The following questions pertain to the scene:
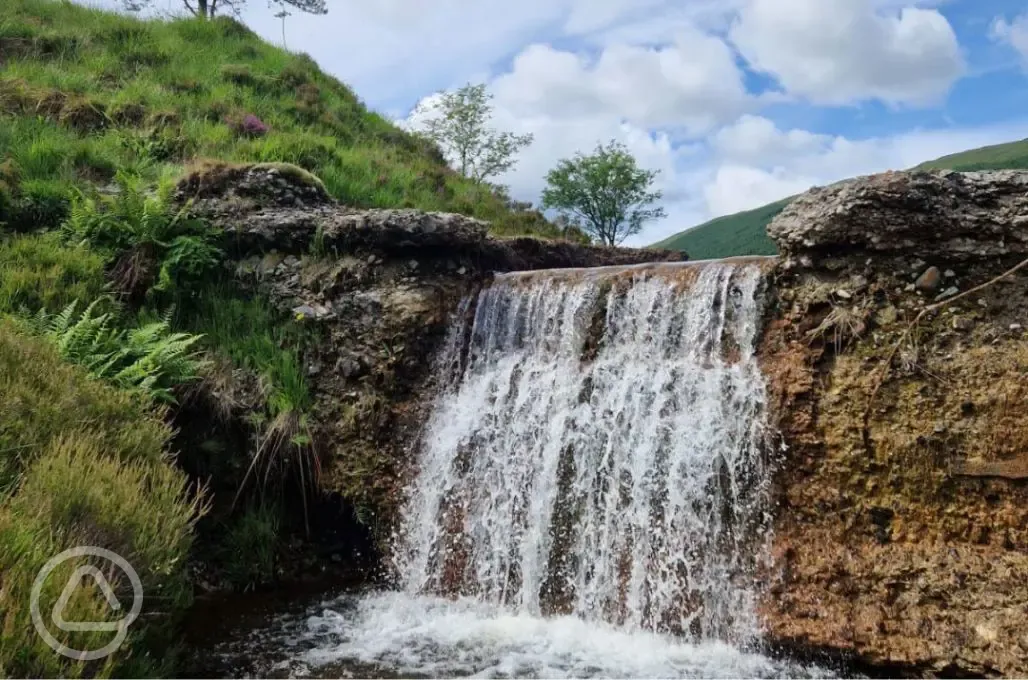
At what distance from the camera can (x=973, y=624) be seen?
4.72 m

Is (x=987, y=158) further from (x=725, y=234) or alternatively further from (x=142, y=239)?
(x=142, y=239)

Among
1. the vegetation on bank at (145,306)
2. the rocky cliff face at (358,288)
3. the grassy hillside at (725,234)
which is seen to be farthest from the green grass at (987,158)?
the rocky cliff face at (358,288)

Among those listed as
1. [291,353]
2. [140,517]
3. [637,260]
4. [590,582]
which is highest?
[637,260]

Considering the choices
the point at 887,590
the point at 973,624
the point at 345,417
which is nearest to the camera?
the point at 973,624

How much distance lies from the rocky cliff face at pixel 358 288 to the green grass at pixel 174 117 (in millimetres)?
1501

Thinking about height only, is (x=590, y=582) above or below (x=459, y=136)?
below

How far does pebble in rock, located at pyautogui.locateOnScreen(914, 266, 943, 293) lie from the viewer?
5598 mm

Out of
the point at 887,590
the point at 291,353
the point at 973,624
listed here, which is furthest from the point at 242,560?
the point at 973,624

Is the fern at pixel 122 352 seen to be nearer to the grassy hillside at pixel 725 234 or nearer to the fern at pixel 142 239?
the fern at pixel 142 239

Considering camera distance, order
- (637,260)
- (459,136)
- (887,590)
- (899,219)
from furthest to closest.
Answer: (459,136), (637,260), (899,219), (887,590)

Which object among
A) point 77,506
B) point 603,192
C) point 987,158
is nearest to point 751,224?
point 987,158

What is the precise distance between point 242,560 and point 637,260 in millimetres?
10378

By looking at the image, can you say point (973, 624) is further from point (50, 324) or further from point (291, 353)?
point (50, 324)

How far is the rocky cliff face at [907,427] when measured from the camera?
4.87 m
